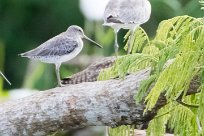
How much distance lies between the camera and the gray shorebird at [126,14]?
7625 millimetres

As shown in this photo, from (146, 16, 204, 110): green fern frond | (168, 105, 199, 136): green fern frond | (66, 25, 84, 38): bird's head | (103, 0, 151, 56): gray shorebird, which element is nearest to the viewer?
(146, 16, 204, 110): green fern frond

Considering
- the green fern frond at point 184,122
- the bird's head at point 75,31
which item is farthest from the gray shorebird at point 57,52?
the green fern frond at point 184,122

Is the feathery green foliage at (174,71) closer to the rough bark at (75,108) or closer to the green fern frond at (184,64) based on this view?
the green fern frond at (184,64)

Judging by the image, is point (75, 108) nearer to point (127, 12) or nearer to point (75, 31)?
point (127, 12)

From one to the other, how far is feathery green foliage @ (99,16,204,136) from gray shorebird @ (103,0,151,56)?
261 millimetres

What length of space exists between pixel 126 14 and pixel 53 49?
2.11ft

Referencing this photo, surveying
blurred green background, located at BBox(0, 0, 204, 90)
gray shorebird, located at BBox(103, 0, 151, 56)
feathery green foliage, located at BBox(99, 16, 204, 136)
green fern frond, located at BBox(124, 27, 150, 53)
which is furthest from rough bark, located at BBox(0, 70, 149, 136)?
blurred green background, located at BBox(0, 0, 204, 90)

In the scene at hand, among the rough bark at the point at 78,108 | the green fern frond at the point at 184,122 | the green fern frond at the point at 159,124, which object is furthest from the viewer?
the green fern frond at the point at 159,124

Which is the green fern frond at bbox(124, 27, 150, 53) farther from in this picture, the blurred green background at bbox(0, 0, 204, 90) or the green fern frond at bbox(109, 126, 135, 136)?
the blurred green background at bbox(0, 0, 204, 90)

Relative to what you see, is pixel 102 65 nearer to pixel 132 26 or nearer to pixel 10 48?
pixel 132 26

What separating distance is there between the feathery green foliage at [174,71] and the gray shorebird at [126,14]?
0.26m

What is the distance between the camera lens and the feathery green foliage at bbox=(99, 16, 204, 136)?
5.93m

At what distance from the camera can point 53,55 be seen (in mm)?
7996

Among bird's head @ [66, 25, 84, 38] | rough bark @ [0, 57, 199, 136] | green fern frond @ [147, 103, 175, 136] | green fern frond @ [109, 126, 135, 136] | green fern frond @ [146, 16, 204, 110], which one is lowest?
green fern frond @ [109, 126, 135, 136]
